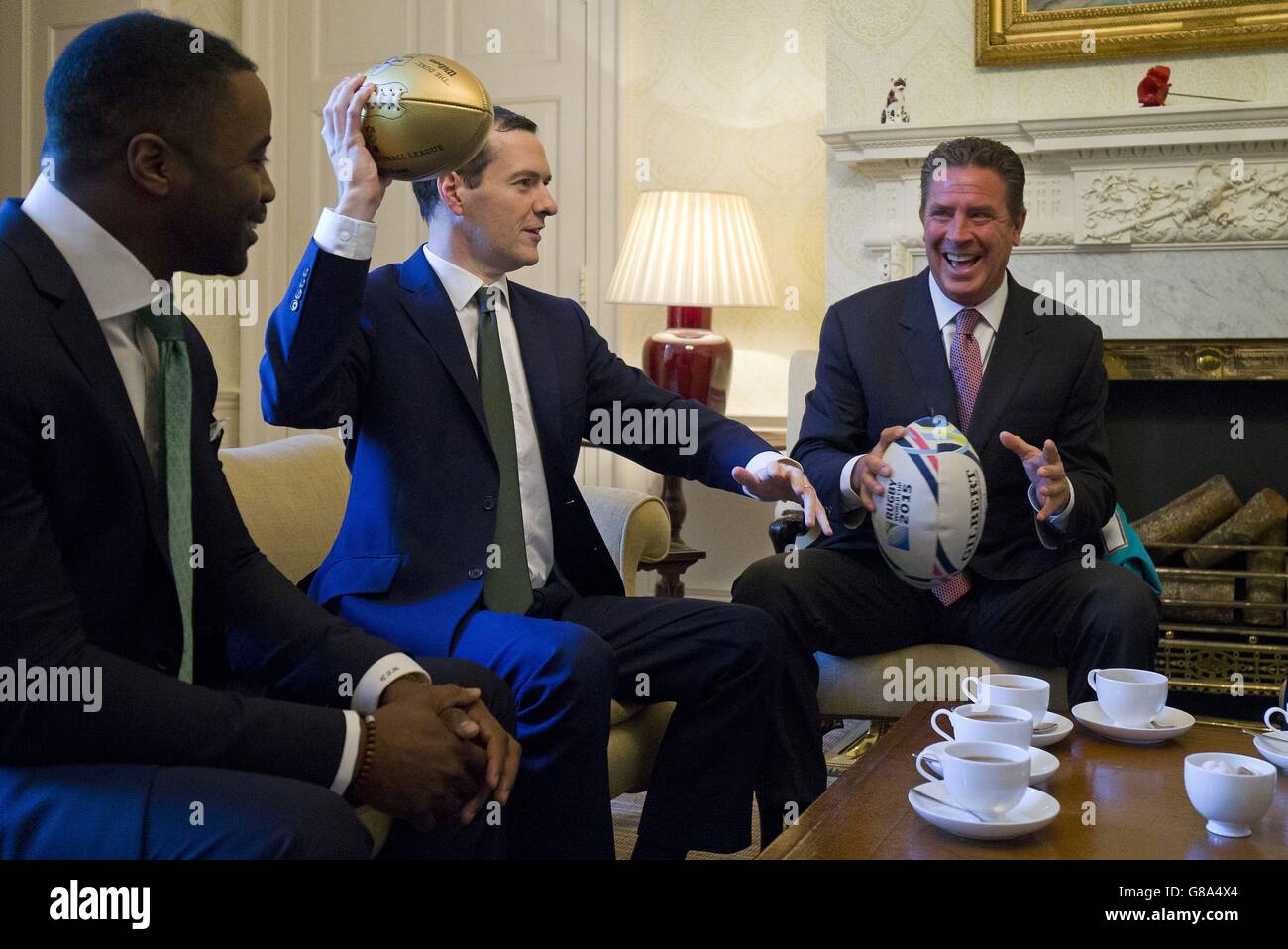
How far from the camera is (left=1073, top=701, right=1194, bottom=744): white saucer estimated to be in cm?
170

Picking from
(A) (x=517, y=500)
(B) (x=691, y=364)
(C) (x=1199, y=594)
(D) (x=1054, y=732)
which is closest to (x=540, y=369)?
(A) (x=517, y=500)

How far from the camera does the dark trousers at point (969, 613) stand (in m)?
2.35

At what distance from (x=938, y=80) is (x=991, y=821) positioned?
2.83 metres

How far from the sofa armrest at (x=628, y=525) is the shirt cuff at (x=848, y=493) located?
0.36 metres

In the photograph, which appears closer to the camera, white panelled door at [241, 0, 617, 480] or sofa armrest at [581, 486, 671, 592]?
sofa armrest at [581, 486, 671, 592]

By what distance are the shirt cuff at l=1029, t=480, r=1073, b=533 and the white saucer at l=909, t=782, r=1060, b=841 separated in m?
1.09

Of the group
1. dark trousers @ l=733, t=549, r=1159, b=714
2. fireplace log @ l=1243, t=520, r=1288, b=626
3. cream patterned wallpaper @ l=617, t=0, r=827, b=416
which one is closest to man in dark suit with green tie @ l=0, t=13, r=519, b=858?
dark trousers @ l=733, t=549, r=1159, b=714

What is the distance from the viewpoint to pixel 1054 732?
1700 mm

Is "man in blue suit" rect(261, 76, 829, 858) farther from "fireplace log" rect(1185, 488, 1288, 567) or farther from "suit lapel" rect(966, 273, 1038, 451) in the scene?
"fireplace log" rect(1185, 488, 1288, 567)

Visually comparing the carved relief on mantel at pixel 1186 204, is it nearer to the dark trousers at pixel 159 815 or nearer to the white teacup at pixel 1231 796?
the white teacup at pixel 1231 796

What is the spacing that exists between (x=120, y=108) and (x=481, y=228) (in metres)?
0.92

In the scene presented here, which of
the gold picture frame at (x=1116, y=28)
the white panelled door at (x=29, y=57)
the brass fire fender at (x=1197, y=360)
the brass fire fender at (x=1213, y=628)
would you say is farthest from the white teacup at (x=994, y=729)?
the white panelled door at (x=29, y=57)
